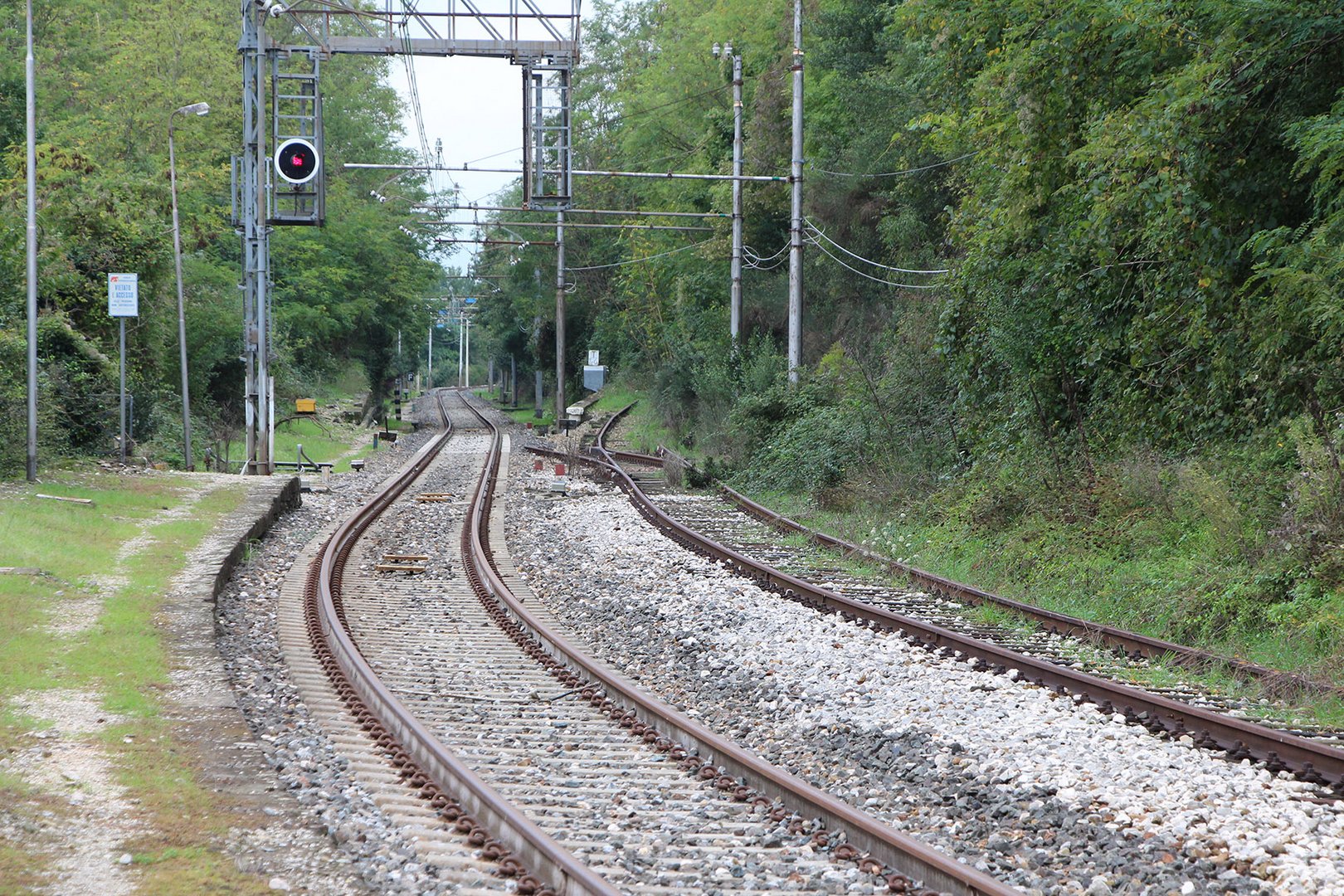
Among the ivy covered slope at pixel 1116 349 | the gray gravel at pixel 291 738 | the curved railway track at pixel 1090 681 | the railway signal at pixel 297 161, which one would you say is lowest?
the gray gravel at pixel 291 738

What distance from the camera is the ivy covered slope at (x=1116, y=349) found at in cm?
1137

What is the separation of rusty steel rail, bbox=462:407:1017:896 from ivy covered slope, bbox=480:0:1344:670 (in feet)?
14.3

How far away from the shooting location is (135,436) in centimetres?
3034

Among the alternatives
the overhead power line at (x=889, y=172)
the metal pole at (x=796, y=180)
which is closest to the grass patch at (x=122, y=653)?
the metal pole at (x=796, y=180)

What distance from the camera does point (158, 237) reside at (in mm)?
33812

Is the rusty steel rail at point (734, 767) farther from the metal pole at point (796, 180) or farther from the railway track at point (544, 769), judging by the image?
the metal pole at point (796, 180)

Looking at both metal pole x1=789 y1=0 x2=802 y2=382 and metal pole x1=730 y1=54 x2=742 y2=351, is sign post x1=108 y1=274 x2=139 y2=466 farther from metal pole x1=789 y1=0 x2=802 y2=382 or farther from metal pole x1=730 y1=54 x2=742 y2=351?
metal pole x1=730 y1=54 x2=742 y2=351

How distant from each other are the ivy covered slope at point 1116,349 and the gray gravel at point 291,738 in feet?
21.2

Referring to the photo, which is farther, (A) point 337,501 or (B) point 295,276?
(B) point 295,276

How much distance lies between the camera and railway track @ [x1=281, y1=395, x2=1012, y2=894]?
571 cm

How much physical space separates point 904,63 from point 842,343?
6930 millimetres

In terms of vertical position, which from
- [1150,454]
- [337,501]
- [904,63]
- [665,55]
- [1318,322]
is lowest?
[337,501]

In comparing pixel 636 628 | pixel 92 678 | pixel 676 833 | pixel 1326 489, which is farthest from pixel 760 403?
pixel 676 833

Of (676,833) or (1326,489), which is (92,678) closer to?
(676,833)
